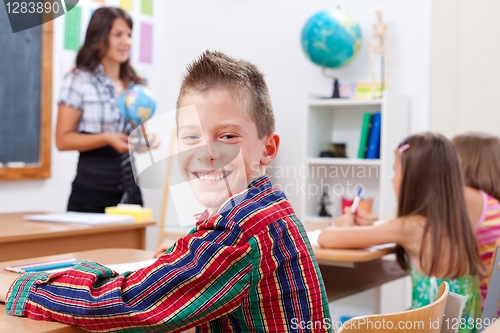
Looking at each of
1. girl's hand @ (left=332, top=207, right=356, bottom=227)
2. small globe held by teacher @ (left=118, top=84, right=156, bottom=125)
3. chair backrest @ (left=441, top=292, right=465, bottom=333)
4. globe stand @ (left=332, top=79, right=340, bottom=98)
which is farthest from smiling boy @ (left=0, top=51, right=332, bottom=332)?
globe stand @ (left=332, top=79, right=340, bottom=98)

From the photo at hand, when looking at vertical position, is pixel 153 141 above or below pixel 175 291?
above

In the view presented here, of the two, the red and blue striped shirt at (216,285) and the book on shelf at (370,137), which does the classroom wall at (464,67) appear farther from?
the red and blue striped shirt at (216,285)

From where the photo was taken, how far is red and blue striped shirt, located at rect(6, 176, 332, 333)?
2.98 ft

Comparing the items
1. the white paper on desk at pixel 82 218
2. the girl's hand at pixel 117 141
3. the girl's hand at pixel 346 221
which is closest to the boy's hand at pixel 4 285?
the white paper on desk at pixel 82 218

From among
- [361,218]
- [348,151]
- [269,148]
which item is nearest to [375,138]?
[348,151]

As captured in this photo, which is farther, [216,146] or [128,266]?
[128,266]

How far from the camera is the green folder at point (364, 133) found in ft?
11.6

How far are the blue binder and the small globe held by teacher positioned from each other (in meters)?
1.45

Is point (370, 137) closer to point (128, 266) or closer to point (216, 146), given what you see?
point (128, 266)

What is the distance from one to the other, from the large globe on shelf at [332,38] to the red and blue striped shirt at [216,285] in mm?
2680

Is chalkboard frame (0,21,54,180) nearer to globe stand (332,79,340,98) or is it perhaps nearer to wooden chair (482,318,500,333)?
globe stand (332,79,340,98)

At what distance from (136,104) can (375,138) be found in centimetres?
156

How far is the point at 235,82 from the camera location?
981 millimetres

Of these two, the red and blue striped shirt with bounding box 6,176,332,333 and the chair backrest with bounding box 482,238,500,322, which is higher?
the red and blue striped shirt with bounding box 6,176,332,333
